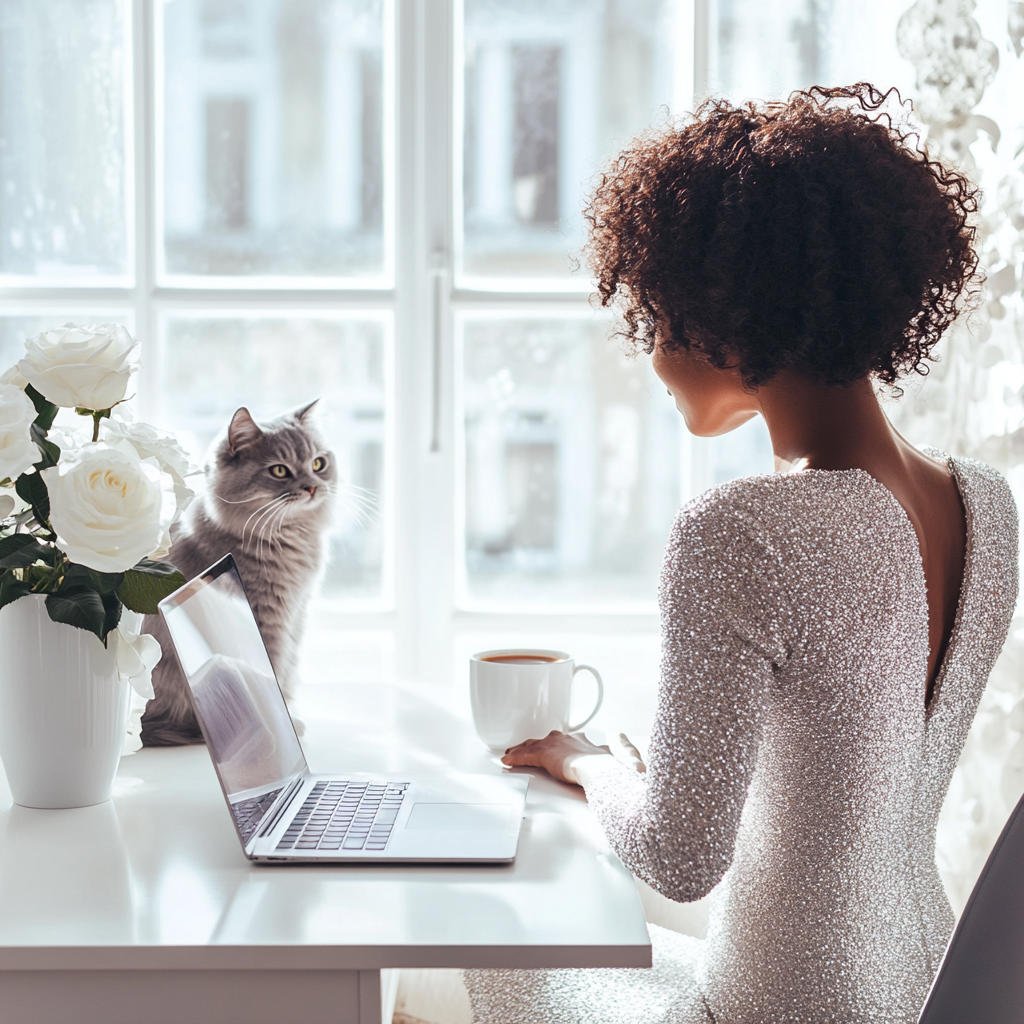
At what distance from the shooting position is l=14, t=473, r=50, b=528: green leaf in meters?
0.82

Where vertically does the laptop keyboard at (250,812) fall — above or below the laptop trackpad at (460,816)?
above

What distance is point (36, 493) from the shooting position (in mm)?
824

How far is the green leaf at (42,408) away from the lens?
85 cm

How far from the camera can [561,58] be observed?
5.84 feet

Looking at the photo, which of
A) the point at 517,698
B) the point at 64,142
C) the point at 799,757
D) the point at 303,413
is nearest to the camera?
the point at 799,757

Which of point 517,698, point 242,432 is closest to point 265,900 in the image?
point 517,698

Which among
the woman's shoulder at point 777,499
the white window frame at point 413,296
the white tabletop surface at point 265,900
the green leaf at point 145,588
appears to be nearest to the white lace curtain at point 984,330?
the white window frame at point 413,296

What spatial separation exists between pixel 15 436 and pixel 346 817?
41 centimetres

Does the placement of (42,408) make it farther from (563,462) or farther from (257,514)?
(563,462)

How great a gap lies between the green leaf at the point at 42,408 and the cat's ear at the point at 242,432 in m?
0.29

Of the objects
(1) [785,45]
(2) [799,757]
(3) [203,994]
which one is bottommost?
(3) [203,994]

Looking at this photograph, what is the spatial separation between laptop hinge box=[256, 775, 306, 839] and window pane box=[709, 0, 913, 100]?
143 centimetres

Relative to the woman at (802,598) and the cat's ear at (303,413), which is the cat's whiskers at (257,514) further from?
the woman at (802,598)

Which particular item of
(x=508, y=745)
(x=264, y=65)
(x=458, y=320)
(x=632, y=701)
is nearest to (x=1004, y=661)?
(x=632, y=701)
